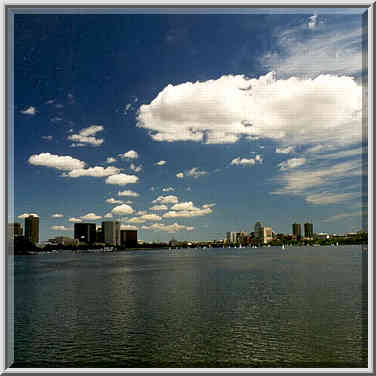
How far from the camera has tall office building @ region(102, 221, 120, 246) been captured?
51031 mm

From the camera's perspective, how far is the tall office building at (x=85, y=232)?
4718 cm

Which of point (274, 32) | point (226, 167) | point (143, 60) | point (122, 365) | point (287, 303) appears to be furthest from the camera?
point (226, 167)

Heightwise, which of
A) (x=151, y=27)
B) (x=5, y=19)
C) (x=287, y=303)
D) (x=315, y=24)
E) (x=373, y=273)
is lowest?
(x=287, y=303)

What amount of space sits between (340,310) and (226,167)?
26964 mm

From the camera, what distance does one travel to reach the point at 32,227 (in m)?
30.9

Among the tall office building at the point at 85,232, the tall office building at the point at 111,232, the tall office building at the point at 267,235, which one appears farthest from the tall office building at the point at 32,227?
the tall office building at the point at 267,235

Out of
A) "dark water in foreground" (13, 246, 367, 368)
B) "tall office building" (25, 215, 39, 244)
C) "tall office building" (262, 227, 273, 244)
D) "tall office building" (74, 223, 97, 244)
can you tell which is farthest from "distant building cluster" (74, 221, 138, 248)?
"dark water in foreground" (13, 246, 367, 368)

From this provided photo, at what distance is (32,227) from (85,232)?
17.7 m

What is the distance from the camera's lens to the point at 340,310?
10734 millimetres

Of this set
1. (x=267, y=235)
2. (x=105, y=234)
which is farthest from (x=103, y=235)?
(x=267, y=235)

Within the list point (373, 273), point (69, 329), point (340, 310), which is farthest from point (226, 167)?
point (373, 273)

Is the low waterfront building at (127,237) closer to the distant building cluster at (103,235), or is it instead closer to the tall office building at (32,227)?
the distant building cluster at (103,235)

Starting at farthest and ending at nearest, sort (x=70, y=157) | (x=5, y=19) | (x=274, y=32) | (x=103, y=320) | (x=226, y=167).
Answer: (x=226, y=167)
(x=70, y=157)
(x=274, y=32)
(x=103, y=320)
(x=5, y=19)

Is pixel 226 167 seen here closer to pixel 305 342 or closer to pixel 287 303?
pixel 287 303
